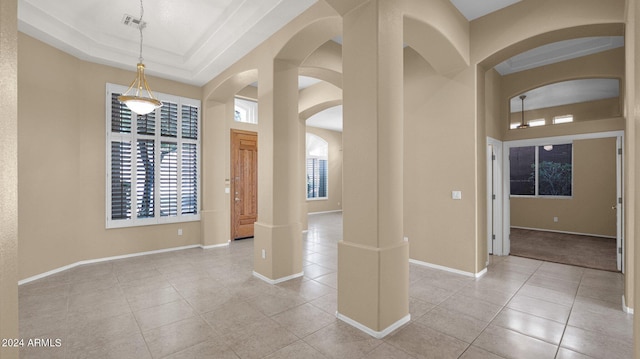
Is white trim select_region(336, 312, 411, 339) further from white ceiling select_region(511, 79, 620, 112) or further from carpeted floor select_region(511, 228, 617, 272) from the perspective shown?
white ceiling select_region(511, 79, 620, 112)

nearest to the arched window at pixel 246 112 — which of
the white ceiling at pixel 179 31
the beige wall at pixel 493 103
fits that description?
the white ceiling at pixel 179 31

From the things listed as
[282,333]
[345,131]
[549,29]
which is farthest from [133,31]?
[549,29]

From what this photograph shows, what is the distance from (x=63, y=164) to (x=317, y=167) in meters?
8.44

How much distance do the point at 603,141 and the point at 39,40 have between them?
38.1 feet

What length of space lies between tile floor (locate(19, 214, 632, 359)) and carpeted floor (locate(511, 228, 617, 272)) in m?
0.56

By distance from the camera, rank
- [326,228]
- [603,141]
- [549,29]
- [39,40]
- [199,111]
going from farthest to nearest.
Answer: [326,228] < [603,141] < [199,111] < [39,40] < [549,29]

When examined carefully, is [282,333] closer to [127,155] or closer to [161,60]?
[127,155]

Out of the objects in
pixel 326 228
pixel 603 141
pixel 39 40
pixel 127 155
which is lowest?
pixel 326 228

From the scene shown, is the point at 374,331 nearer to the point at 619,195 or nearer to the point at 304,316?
the point at 304,316

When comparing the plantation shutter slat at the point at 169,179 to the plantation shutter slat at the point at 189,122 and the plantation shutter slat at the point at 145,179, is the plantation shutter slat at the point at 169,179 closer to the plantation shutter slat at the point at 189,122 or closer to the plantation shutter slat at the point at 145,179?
the plantation shutter slat at the point at 145,179

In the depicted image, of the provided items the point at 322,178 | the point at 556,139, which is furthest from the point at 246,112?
the point at 556,139

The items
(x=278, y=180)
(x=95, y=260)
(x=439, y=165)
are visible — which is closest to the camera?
(x=278, y=180)

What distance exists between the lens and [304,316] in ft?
9.41

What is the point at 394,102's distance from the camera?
8.69ft
